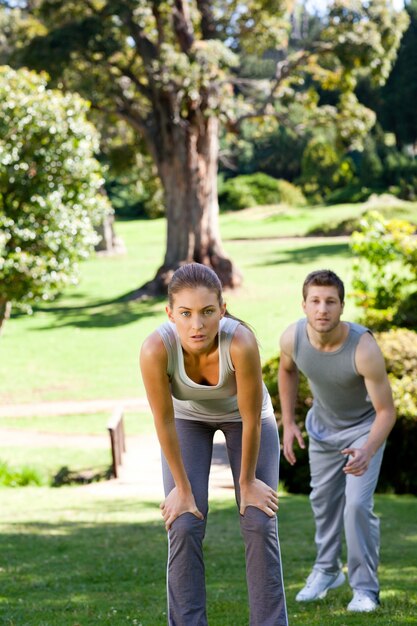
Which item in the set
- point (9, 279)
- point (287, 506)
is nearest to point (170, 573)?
point (287, 506)

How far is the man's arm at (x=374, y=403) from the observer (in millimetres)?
5469

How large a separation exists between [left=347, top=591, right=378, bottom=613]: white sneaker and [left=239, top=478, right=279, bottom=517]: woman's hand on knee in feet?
5.29

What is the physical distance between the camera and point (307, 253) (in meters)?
34.2

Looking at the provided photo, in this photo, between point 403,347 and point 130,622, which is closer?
point 130,622

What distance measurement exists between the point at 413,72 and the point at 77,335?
103ft

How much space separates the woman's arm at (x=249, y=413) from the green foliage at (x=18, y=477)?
9.81m

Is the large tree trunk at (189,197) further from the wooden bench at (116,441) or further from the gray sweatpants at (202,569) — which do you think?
the gray sweatpants at (202,569)

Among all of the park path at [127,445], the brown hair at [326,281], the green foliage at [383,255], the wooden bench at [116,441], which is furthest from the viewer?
the green foliage at [383,255]

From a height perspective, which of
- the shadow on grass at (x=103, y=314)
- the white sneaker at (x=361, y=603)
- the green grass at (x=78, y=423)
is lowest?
the green grass at (x=78, y=423)

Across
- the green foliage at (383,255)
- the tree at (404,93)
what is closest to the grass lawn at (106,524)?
the green foliage at (383,255)

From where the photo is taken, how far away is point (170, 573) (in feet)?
13.6

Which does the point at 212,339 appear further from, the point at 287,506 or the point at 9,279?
the point at 9,279

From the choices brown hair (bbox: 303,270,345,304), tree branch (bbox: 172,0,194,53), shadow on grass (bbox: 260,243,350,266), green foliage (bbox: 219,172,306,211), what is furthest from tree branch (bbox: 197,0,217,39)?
green foliage (bbox: 219,172,306,211)

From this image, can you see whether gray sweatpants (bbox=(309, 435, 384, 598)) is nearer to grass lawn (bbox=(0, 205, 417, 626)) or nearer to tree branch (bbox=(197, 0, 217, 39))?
grass lawn (bbox=(0, 205, 417, 626))
